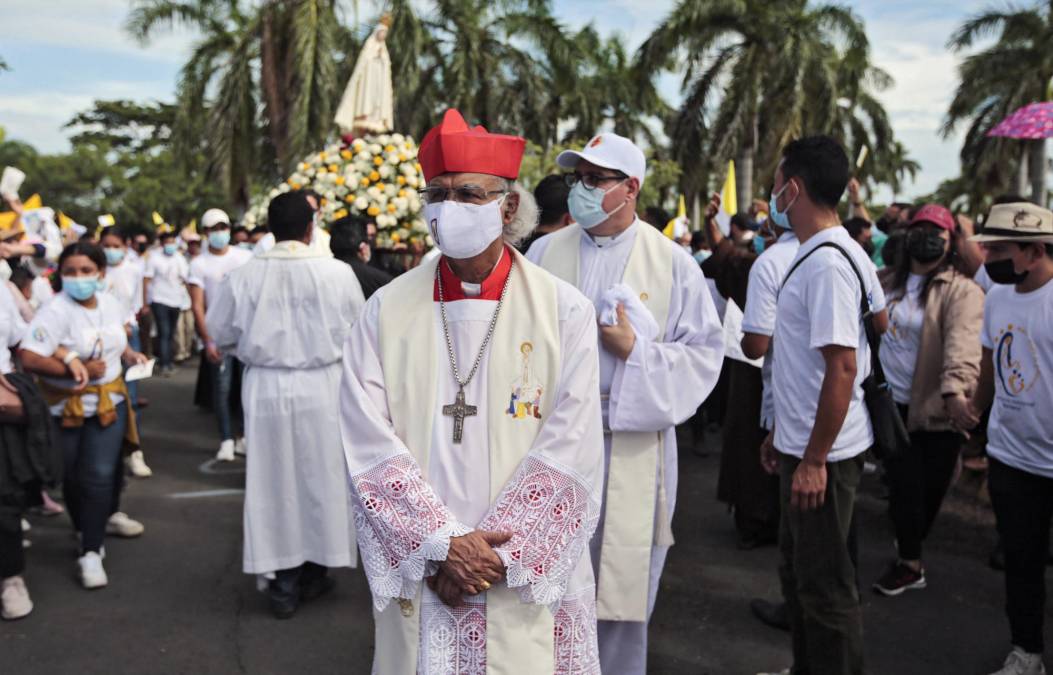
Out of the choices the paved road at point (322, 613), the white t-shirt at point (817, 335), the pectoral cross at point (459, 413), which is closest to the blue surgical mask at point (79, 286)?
the paved road at point (322, 613)

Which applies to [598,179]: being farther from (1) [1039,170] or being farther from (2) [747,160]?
(1) [1039,170]

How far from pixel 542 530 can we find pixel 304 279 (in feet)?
9.82

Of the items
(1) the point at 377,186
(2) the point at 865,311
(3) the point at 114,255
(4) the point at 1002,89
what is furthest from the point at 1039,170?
(2) the point at 865,311

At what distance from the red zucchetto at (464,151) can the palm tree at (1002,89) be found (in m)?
24.3

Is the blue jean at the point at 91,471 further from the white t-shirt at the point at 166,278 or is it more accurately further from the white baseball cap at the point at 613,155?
the white t-shirt at the point at 166,278

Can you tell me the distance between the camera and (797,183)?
3625mm

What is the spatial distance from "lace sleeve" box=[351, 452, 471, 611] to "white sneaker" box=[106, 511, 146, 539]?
173 inches

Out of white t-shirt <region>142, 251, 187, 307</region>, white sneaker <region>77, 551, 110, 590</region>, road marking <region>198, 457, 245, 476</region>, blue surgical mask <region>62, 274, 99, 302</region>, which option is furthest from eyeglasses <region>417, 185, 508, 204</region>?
white t-shirt <region>142, 251, 187, 307</region>

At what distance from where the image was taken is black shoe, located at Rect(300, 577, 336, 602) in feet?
17.3

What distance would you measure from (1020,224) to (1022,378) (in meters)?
0.67

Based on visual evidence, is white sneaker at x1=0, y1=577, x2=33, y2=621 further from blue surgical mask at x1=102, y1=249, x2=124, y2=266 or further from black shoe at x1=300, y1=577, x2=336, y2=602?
blue surgical mask at x1=102, y1=249, x2=124, y2=266

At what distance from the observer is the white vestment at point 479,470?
253cm

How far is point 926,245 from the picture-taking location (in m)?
5.29

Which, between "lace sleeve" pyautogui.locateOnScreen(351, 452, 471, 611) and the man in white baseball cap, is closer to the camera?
"lace sleeve" pyautogui.locateOnScreen(351, 452, 471, 611)
